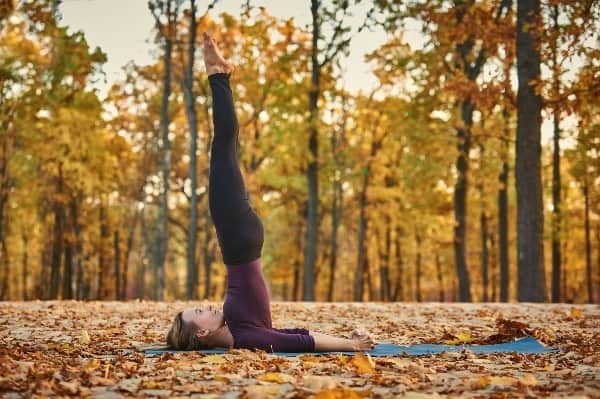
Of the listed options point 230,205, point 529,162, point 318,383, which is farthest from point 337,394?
point 529,162

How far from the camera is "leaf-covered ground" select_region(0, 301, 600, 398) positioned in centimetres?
378

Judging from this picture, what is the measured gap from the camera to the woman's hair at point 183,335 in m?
6.01

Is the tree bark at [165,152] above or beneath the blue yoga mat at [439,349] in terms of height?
above

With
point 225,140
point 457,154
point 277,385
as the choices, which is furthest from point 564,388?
point 457,154

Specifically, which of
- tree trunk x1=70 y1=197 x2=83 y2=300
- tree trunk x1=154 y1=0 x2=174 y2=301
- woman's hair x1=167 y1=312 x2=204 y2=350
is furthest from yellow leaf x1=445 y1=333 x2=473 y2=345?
tree trunk x1=70 y1=197 x2=83 y2=300

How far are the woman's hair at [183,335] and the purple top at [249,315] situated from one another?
1.05ft

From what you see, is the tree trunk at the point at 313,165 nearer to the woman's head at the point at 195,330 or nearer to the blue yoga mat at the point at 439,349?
the blue yoga mat at the point at 439,349

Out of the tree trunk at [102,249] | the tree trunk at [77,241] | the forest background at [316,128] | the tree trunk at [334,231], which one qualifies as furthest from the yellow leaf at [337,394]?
the tree trunk at [102,249]

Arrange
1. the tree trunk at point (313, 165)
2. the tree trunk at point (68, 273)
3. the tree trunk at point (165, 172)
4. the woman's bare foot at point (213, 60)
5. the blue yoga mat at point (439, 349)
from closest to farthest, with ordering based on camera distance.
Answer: the blue yoga mat at point (439, 349)
the woman's bare foot at point (213, 60)
the tree trunk at point (165, 172)
the tree trunk at point (313, 165)
the tree trunk at point (68, 273)

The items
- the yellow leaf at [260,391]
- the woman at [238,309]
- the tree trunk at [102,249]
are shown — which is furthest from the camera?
the tree trunk at [102,249]

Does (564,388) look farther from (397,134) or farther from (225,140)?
(397,134)

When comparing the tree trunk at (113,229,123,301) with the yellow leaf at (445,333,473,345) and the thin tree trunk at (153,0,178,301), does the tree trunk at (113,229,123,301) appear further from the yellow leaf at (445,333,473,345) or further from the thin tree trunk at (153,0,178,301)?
the yellow leaf at (445,333,473,345)

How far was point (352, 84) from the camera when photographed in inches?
1129

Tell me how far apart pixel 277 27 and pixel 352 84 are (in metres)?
6.03
